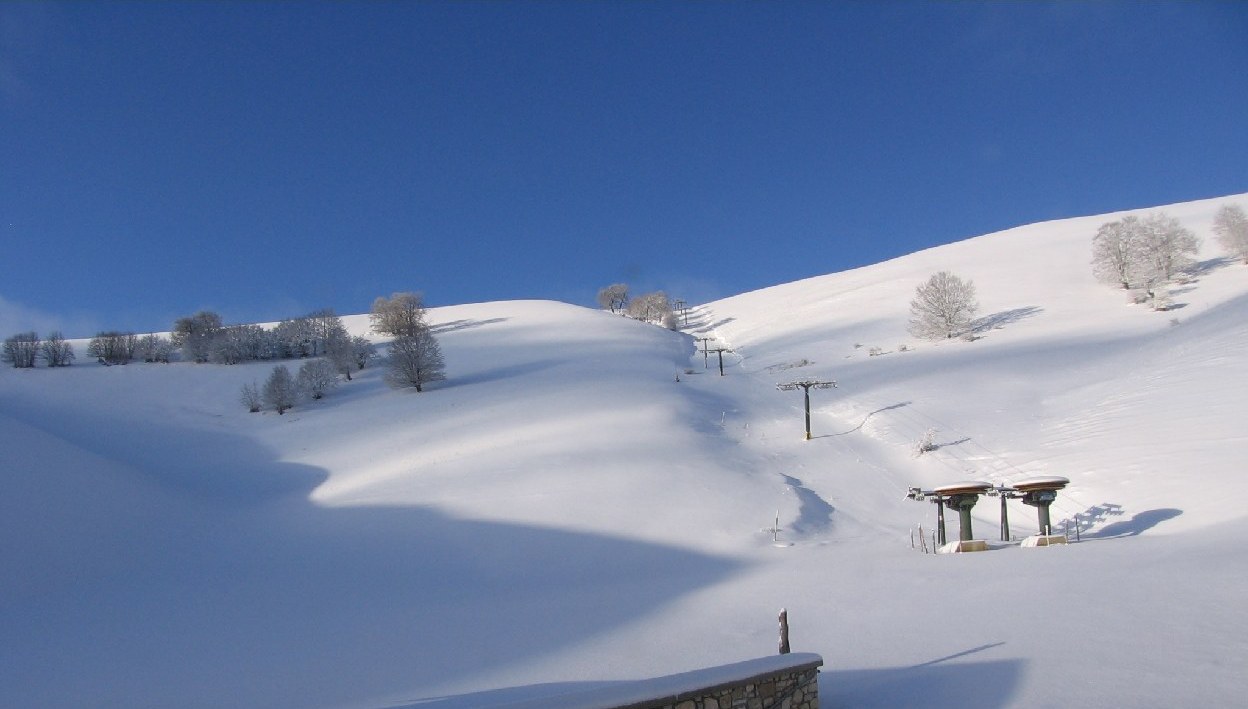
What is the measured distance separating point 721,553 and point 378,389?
26.8 meters

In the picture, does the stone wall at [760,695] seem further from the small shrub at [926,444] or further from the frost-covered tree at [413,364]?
the frost-covered tree at [413,364]

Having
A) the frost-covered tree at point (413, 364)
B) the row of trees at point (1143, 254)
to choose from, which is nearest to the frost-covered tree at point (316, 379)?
the frost-covered tree at point (413, 364)

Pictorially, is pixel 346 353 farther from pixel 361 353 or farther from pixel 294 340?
pixel 294 340

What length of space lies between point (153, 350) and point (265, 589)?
136ft

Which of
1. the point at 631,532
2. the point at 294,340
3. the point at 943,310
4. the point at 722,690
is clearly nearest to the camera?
the point at 722,690

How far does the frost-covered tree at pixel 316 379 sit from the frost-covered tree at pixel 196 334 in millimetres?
13146

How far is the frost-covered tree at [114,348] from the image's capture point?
1853 inches

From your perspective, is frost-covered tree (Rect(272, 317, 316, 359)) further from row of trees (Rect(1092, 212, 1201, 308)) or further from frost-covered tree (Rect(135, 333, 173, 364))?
row of trees (Rect(1092, 212, 1201, 308))

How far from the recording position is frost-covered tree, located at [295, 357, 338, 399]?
37.0 meters

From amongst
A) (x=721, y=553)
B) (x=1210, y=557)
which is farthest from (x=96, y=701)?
(x=1210, y=557)

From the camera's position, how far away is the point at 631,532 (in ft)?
57.5

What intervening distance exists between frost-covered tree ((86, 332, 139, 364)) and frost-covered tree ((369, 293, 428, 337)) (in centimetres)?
1684

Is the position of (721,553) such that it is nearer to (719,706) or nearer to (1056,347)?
(719,706)

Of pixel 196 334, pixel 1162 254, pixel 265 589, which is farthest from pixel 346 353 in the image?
pixel 1162 254
